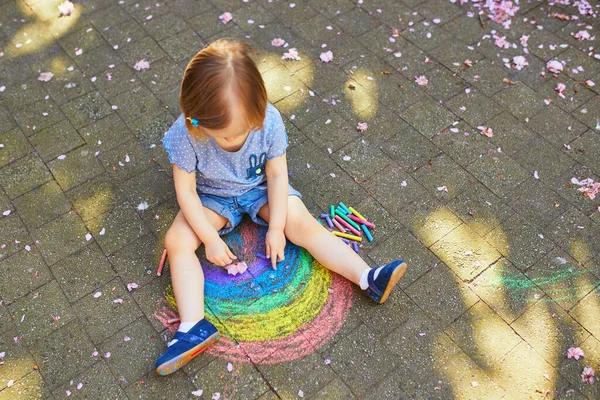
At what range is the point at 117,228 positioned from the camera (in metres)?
3.26

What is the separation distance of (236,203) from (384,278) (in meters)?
0.93

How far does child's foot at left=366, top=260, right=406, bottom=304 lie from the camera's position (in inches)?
108

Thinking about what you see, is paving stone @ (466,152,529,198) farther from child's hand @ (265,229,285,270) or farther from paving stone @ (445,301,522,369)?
child's hand @ (265,229,285,270)

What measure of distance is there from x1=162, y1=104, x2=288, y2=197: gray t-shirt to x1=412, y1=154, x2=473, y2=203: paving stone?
106 cm

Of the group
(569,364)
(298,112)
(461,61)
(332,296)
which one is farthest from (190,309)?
(461,61)

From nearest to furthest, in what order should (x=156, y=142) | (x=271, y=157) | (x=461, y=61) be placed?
(x=271, y=157) → (x=156, y=142) → (x=461, y=61)

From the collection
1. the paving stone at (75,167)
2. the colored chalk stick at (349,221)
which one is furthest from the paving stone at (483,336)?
the paving stone at (75,167)

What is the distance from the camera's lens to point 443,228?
3262 mm

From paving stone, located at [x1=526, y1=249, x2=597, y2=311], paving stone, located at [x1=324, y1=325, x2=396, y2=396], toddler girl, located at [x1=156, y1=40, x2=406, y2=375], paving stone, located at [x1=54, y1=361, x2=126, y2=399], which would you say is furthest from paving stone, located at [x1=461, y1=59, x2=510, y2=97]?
paving stone, located at [x1=54, y1=361, x2=126, y2=399]

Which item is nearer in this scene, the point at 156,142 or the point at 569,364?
the point at 569,364

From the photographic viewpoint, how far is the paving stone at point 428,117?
3.79 meters

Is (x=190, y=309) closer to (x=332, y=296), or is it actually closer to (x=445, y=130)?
(x=332, y=296)

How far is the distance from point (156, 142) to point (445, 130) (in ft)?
6.52

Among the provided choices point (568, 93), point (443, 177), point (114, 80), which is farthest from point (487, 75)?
point (114, 80)
